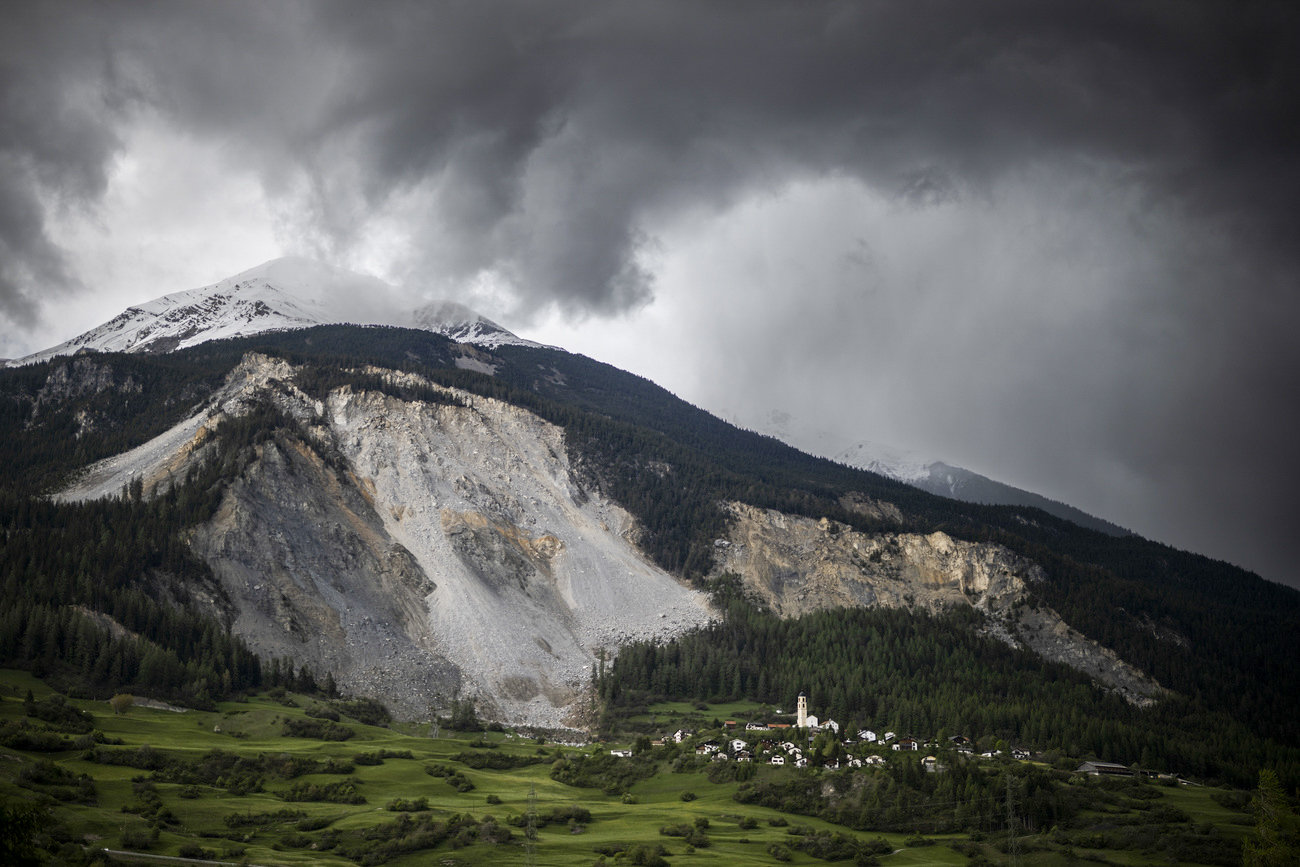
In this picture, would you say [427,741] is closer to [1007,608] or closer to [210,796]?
[210,796]

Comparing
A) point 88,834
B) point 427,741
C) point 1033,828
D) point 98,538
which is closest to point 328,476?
point 98,538

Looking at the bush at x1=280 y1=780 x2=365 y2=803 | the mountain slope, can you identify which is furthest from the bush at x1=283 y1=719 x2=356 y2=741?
the mountain slope

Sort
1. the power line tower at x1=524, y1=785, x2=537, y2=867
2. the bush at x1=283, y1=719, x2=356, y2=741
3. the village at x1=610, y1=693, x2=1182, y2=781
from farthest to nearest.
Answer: the bush at x1=283, y1=719, x2=356, y2=741 < the village at x1=610, y1=693, x2=1182, y2=781 < the power line tower at x1=524, y1=785, x2=537, y2=867

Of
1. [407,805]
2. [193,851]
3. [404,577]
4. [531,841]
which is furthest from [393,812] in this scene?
[404,577]

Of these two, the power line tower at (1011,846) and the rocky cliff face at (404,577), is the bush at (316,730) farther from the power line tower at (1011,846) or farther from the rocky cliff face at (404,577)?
the power line tower at (1011,846)

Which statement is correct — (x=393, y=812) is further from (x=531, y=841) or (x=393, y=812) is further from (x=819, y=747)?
(x=819, y=747)

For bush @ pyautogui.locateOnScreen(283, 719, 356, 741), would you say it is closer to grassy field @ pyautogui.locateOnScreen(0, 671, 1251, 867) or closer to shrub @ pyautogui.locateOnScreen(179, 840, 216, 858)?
grassy field @ pyautogui.locateOnScreen(0, 671, 1251, 867)
